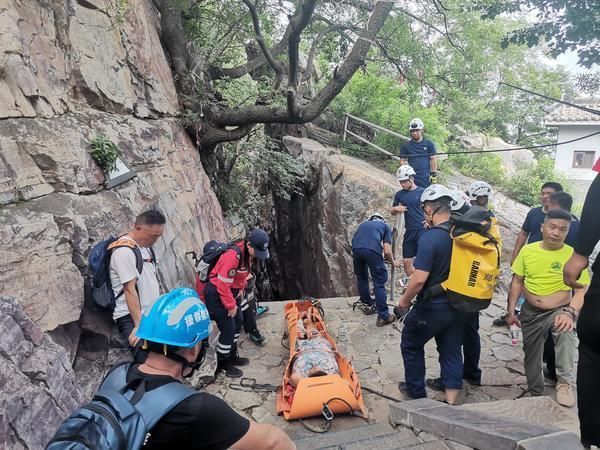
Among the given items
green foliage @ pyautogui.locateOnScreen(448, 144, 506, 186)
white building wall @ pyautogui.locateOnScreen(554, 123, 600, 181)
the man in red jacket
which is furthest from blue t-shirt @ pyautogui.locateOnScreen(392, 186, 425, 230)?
white building wall @ pyautogui.locateOnScreen(554, 123, 600, 181)

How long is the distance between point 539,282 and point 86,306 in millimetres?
4123

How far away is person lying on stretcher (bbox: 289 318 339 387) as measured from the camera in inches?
163

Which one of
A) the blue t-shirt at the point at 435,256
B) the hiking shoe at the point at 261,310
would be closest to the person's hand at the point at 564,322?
the blue t-shirt at the point at 435,256

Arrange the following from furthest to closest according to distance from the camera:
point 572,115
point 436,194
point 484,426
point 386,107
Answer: point 572,115
point 386,107
point 436,194
point 484,426

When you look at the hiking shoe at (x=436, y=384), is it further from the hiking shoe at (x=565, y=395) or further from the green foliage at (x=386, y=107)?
the green foliage at (x=386, y=107)

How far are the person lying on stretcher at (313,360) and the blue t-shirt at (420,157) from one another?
159 inches

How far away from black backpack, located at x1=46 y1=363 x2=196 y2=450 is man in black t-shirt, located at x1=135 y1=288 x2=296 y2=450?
35 mm

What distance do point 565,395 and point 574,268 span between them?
194 centimetres

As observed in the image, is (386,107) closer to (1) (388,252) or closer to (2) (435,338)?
(1) (388,252)

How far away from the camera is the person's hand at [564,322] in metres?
3.47

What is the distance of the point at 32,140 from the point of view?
3920 millimetres

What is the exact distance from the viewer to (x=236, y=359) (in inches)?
207

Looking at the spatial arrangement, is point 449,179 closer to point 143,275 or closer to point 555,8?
point 555,8

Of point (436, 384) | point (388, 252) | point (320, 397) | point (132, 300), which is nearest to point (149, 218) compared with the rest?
point (132, 300)
